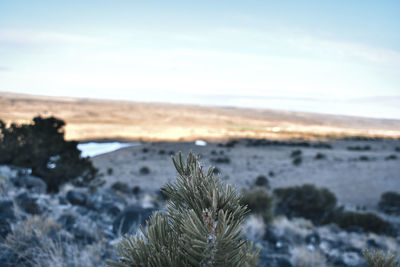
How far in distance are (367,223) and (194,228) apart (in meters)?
8.81

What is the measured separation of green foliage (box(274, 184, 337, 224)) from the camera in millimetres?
10047

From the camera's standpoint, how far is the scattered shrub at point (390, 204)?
11477mm

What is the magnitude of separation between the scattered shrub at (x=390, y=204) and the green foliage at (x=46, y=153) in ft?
37.2

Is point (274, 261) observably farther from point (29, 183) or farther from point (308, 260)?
point (29, 183)

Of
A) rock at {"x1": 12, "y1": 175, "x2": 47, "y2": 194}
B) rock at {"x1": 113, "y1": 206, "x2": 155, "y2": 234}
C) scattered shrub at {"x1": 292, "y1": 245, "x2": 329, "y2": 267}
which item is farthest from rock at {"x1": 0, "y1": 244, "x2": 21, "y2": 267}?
rock at {"x1": 12, "y1": 175, "x2": 47, "y2": 194}

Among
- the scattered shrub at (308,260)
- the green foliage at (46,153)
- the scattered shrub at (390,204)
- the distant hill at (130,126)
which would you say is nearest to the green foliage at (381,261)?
the scattered shrub at (308,260)

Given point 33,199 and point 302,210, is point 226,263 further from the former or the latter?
point 302,210

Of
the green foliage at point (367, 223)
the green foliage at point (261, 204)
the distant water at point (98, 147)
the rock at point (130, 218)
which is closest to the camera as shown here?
the rock at point (130, 218)

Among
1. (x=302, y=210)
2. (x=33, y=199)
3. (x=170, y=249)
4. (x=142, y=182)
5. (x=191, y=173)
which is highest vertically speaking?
(x=191, y=173)

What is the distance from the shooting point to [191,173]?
765 millimetres

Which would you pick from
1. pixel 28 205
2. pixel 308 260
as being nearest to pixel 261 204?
pixel 308 260

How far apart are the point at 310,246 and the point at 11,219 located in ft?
16.7

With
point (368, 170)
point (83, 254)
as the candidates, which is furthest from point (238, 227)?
point (368, 170)

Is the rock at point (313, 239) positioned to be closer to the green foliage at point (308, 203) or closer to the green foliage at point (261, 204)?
the green foliage at point (261, 204)
